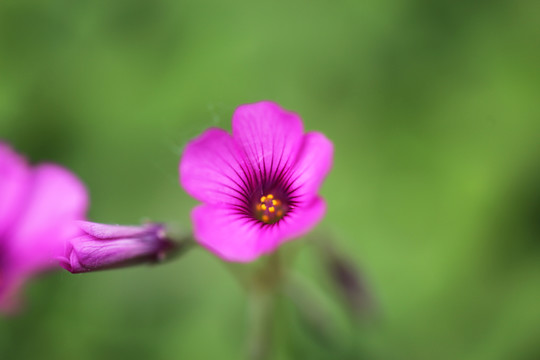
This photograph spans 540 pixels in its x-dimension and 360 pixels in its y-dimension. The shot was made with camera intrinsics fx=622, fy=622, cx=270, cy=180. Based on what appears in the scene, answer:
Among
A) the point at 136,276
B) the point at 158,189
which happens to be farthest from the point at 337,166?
the point at 136,276

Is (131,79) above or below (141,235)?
above

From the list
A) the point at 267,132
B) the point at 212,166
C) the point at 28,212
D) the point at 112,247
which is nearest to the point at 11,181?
the point at 28,212

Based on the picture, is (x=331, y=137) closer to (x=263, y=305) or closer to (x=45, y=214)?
(x=263, y=305)

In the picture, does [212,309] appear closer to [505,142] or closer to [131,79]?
[131,79]

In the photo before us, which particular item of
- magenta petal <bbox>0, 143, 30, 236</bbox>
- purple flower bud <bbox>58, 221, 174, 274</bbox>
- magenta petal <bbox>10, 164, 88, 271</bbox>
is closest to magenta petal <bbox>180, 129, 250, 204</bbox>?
purple flower bud <bbox>58, 221, 174, 274</bbox>

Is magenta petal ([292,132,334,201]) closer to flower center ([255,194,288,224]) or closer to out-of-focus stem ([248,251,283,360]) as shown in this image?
flower center ([255,194,288,224])
